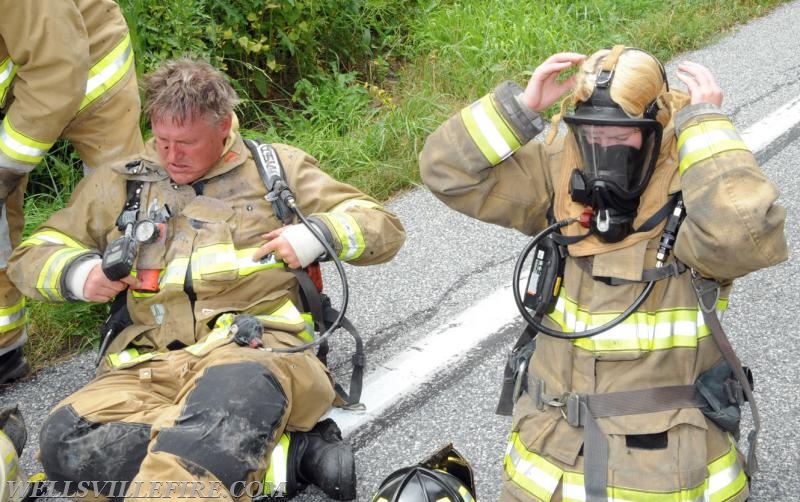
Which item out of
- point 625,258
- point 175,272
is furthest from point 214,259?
point 625,258

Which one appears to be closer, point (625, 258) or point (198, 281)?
point (625, 258)

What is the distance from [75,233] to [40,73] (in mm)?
717

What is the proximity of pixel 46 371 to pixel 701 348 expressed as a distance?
103 inches

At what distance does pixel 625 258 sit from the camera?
270 cm

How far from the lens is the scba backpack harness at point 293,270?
10.6 feet

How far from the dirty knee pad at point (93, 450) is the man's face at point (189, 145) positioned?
2.93ft

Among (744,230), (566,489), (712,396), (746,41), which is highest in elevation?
(744,230)

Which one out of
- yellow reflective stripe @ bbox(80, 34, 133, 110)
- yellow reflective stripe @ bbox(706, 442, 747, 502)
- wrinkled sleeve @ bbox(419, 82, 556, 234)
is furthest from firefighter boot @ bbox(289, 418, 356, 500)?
yellow reflective stripe @ bbox(80, 34, 133, 110)

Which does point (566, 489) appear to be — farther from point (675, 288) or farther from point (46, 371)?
point (46, 371)

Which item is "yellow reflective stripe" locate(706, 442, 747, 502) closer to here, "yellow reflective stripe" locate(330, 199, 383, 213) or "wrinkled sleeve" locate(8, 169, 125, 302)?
"yellow reflective stripe" locate(330, 199, 383, 213)

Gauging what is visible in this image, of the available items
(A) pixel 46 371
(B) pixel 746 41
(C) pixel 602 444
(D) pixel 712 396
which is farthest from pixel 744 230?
(B) pixel 746 41

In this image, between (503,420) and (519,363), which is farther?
(503,420)

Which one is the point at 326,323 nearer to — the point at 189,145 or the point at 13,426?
the point at 189,145

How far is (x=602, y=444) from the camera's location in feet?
8.86
